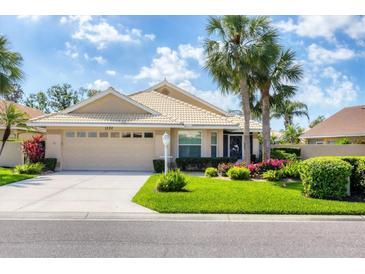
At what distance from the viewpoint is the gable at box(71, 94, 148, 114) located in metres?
19.0

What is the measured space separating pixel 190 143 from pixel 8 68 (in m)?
10.9

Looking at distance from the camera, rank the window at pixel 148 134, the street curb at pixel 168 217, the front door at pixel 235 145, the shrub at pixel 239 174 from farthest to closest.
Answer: the front door at pixel 235 145
the window at pixel 148 134
the shrub at pixel 239 174
the street curb at pixel 168 217

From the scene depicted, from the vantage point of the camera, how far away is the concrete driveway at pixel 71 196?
8117 millimetres

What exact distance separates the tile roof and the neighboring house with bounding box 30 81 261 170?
540 inches

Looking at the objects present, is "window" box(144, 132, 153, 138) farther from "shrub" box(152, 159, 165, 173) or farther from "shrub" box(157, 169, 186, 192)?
"shrub" box(157, 169, 186, 192)

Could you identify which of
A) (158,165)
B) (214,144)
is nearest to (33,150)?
(158,165)

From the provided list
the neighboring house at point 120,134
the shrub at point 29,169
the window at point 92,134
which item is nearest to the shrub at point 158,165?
the neighboring house at point 120,134

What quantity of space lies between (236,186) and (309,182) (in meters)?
2.89

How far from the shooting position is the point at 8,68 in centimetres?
1623

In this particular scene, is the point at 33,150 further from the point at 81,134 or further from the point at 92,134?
the point at 92,134

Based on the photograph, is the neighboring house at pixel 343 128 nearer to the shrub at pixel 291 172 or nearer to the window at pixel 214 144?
the window at pixel 214 144

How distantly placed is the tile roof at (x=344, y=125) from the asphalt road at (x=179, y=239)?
22084 millimetres

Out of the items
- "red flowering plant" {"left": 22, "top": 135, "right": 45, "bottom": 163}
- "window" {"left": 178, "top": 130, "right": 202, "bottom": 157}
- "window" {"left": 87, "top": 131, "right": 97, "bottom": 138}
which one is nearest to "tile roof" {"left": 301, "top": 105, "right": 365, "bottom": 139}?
"window" {"left": 178, "top": 130, "right": 202, "bottom": 157}

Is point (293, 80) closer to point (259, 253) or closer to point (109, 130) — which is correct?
point (109, 130)
